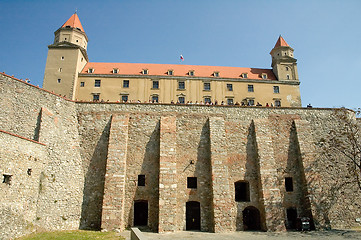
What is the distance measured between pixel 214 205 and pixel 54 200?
10862 millimetres

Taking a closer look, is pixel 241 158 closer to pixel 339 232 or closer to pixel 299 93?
pixel 339 232

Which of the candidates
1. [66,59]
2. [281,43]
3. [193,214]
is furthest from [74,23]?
[281,43]

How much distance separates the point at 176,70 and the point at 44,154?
996 inches

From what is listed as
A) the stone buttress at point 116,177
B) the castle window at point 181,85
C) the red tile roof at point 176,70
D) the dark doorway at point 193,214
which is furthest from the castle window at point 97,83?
the dark doorway at point 193,214

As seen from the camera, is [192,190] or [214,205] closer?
[214,205]

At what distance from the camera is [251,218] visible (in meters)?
20.5

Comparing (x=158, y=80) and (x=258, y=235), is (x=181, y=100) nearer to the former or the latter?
(x=158, y=80)

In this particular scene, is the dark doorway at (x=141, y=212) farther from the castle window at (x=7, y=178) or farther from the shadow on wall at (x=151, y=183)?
the castle window at (x=7, y=178)

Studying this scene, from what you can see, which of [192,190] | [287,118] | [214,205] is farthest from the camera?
[287,118]

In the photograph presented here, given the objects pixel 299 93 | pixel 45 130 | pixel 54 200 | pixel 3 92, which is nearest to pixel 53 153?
pixel 45 130

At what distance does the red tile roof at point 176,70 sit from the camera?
122 ft

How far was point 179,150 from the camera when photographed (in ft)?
Result: 67.9

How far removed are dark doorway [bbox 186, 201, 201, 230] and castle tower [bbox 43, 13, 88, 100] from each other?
→ 21415mm

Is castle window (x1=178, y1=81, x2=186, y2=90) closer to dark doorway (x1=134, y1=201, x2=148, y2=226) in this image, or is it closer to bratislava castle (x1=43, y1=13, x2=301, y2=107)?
bratislava castle (x1=43, y1=13, x2=301, y2=107)
